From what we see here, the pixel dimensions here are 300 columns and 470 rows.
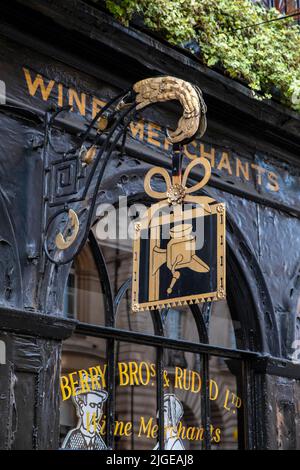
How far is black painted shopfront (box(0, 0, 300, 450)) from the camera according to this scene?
715 cm

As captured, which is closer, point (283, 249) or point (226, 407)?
point (226, 407)

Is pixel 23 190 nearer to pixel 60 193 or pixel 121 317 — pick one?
pixel 60 193

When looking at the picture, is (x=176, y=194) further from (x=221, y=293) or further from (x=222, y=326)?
(x=222, y=326)

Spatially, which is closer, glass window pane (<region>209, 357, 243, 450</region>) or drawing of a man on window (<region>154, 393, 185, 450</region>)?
drawing of a man on window (<region>154, 393, 185, 450</region>)

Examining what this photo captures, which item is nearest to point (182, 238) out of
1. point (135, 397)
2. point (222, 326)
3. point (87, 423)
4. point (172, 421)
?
point (87, 423)

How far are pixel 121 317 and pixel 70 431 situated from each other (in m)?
1.35

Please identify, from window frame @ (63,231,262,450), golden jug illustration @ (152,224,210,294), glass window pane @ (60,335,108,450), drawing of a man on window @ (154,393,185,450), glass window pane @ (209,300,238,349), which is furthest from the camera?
glass window pane @ (209,300,238,349)

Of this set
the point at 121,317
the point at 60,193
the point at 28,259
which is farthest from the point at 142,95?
the point at 121,317

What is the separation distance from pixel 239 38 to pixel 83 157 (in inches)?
133

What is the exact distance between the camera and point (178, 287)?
6.74 m

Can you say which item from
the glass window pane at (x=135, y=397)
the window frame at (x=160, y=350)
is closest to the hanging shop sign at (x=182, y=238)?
the window frame at (x=160, y=350)

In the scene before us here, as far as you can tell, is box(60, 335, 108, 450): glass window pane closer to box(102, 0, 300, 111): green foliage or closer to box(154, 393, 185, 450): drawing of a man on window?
box(154, 393, 185, 450): drawing of a man on window

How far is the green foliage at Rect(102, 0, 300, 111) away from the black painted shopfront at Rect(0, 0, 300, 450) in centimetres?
20

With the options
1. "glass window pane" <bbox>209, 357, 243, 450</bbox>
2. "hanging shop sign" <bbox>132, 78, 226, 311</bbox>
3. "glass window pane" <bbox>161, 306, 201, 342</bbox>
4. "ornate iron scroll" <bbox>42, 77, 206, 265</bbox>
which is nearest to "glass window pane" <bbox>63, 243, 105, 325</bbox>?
"ornate iron scroll" <bbox>42, 77, 206, 265</bbox>
